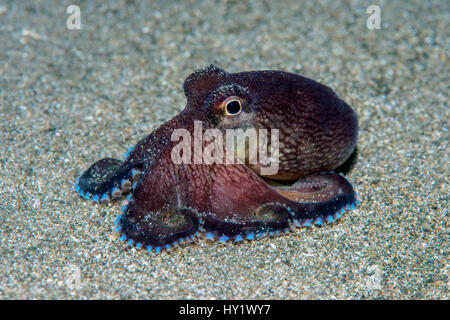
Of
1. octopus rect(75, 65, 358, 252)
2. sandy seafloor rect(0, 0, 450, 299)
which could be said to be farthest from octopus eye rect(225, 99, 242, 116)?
sandy seafloor rect(0, 0, 450, 299)

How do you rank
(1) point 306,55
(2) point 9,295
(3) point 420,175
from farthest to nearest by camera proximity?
(1) point 306,55
(3) point 420,175
(2) point 9,295

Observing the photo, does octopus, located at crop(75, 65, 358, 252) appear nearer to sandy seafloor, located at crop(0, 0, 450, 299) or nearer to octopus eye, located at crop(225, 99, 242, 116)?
octopus eye, located at crop(225, 99, 242, 116)

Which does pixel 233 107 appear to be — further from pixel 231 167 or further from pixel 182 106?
pixel 182 106

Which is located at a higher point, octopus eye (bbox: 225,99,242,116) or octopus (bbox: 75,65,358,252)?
octopus eye (bbox: 225,99,242,116)

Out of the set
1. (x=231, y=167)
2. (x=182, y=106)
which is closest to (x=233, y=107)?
(x=231, y=167)

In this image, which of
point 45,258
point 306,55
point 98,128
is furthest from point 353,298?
point 306,55

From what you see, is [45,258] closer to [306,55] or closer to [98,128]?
[98,128]

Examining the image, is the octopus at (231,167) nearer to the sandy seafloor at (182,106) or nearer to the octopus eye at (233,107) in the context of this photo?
the octopus eye at (233,107)
